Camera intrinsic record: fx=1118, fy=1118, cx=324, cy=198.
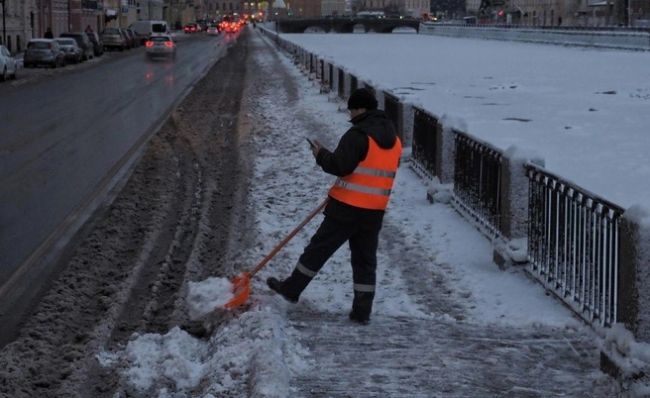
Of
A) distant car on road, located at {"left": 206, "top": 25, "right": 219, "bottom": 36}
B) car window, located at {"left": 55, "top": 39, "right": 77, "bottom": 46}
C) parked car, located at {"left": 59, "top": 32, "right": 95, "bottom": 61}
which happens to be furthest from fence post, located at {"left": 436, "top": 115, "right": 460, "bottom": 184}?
distant car on road, located at {"left": 206, "top": 25, "right": 219, "bottom": 36}

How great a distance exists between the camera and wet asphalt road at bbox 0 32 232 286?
11.9 metres

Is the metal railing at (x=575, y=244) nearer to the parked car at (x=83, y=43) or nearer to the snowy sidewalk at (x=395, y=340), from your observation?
the snowy sidewalk at (x=395, y=340)

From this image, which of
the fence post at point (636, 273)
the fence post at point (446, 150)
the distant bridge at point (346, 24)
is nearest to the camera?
the fence post at point (636, 273)

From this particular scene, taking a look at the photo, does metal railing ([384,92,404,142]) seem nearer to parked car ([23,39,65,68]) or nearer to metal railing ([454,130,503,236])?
metal railing ([454,130,503,236])

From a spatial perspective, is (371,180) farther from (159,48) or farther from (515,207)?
(159,48)

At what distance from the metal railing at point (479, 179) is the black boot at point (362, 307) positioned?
2809 millimetres

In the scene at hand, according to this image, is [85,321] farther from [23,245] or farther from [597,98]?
[597,98]

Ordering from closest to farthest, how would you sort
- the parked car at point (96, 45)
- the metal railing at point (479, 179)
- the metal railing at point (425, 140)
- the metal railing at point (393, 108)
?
the metal railing at point (479, 179) → the metal railing at point (425, 140) → the metal railing at point (393, 108) → the parked car at point (96, 45)

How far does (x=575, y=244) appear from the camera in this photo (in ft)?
27.2

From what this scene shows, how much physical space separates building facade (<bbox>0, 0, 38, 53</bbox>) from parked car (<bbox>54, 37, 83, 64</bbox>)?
4.33 meters

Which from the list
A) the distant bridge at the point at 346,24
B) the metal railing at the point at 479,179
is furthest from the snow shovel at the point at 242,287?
the distant bridge at the point at 346,24

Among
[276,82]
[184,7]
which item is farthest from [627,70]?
[184,7]

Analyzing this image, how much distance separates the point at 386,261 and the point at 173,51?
53.5 meters

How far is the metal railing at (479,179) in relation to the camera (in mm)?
10648
